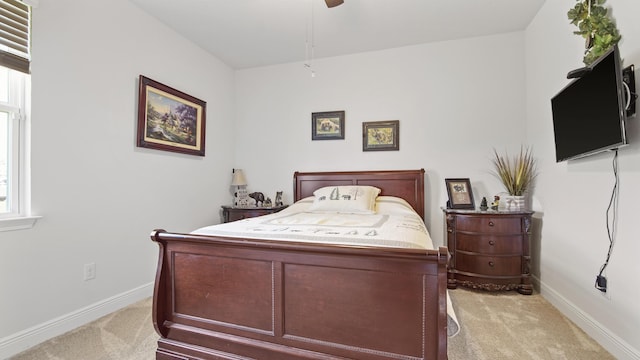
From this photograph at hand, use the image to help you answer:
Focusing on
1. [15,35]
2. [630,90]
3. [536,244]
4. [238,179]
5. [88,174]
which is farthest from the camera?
A: [238,179]

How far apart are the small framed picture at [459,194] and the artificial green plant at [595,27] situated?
146 centimetres

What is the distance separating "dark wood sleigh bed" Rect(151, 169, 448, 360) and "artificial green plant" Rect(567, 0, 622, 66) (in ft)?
5.59

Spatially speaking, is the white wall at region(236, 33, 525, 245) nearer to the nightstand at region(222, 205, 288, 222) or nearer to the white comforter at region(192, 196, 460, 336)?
the nightstand at region(222, 205, 288, 222)

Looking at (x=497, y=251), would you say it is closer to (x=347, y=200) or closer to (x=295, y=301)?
(x=347, y=200)

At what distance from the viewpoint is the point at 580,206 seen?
208cm

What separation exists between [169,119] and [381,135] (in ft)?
7.71

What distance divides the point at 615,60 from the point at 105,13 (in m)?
3.49

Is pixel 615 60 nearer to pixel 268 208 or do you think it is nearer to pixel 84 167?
pixel 268 208

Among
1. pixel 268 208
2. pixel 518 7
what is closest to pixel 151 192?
pixel 268 208

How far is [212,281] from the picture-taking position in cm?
162

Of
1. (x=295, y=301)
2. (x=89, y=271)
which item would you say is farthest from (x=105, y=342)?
(x=295, y=301)

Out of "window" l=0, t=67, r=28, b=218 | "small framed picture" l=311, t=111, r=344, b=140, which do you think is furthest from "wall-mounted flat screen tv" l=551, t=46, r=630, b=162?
"window" l=0, t=67, r=28, b=218

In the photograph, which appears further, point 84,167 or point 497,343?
point 84,167

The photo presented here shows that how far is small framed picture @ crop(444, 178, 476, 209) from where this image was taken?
3002 millimetres
